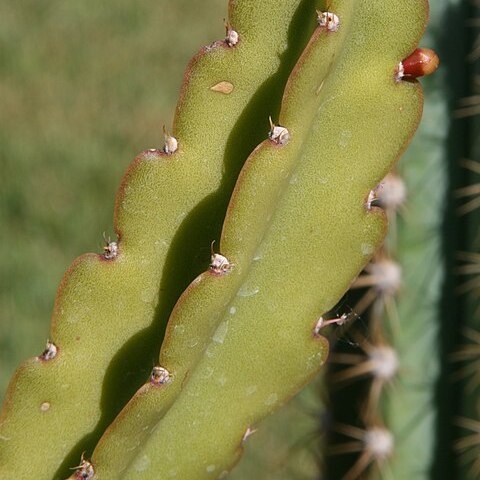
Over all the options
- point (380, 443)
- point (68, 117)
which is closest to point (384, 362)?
point (380, 443)

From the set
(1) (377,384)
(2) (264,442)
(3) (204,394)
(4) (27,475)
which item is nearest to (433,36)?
(1) (377,384)

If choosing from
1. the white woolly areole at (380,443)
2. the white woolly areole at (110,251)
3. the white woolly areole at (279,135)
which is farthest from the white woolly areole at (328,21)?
the white woolly areole at (380,443)

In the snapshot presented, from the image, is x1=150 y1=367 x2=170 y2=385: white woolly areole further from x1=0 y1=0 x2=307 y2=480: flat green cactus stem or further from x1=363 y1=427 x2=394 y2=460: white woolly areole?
x1=363 y1=427 x2=394 y2=460: white woolly areole

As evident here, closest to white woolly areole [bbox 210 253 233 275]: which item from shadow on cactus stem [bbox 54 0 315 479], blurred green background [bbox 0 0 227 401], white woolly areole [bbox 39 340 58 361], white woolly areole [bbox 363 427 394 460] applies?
shadow on cactus stem [bbox 54 0 315 479]

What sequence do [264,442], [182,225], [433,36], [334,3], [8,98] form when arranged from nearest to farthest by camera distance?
[334,3]
[182,225]
[433,36]
[264,442]
[8,98]

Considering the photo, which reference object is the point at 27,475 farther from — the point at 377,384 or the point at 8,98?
the point at 8,98
